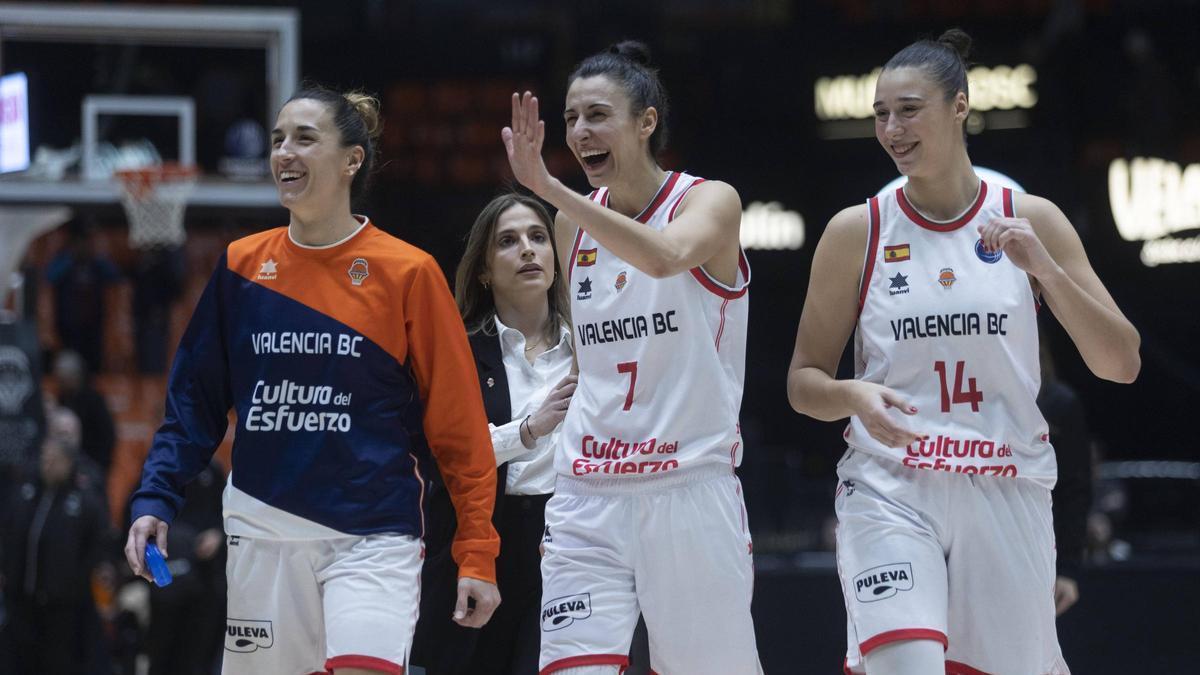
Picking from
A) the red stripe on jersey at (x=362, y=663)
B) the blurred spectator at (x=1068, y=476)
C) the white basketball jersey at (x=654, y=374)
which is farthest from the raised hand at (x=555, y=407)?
the blurred spectator at (x=1068, y=476)

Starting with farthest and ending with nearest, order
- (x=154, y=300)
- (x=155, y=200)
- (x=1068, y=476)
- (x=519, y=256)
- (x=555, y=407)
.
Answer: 1. (x=154, y=300)
2. (x=155, y=200)
3. (x=1068, y=476)
4. (x=519, y=256)
5. (x=555, y=407)

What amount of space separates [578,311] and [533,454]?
88 cm

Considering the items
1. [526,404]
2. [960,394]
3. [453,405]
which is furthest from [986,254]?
[526,404]

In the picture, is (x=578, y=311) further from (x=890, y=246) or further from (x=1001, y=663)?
(x=1001, y=663)

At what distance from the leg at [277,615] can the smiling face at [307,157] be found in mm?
924

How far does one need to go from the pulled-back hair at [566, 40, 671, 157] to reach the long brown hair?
3.05ft

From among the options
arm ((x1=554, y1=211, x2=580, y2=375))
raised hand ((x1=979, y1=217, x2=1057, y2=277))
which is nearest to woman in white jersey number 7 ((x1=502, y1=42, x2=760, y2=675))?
arm ((x1=554, y1=211, x2=580, y2=375))

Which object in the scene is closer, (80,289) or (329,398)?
(329,398)

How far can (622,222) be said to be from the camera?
4.15 m

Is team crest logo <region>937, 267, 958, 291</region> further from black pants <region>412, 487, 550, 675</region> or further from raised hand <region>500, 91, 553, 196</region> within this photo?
black pants <region>412, 487, 550, 675</region>

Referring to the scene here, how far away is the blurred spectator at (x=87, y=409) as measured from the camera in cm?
1326

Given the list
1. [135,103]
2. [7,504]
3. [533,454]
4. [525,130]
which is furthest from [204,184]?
[525,130]

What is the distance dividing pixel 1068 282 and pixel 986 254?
0.30 m

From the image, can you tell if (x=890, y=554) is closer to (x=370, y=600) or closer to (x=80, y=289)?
(x=370, y=600)
